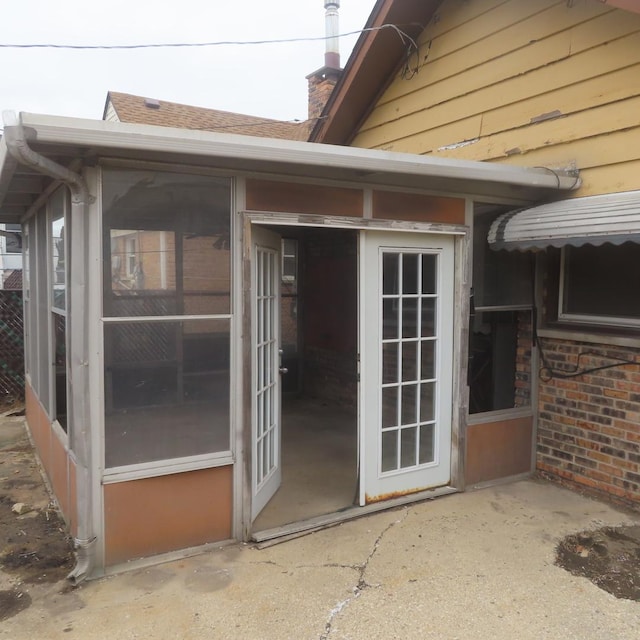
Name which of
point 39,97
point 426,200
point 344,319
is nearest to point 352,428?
point 344,319

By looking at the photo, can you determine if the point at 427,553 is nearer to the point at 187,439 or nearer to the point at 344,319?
the point at 187,439

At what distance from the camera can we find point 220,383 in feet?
11.4

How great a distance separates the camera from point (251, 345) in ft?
11.8

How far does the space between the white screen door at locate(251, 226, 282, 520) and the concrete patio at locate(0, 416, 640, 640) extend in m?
0.60

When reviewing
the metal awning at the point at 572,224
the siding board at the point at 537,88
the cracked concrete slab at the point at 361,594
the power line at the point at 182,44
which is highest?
the power line at the point at 182,44

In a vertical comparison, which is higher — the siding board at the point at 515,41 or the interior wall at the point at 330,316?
the siding board at the point at 515,41

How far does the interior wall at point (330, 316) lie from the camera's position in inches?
282

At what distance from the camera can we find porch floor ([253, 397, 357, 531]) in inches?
159

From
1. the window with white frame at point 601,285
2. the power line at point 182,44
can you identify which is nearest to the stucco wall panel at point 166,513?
the window with white frame at point 601,285

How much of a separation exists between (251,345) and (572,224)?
2.40m

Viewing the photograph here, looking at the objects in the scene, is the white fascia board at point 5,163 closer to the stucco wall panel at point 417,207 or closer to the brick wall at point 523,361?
the stucco wall panel at point 417,207

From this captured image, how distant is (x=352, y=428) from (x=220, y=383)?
320 cm

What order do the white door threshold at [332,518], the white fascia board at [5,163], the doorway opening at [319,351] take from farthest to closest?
the doorway opening at [319,351]
the white door threshold at [332,518]
the white fascia board at [5,163]

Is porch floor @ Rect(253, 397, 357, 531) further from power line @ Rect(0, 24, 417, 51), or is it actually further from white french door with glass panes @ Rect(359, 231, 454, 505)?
power line @ Rect(0, 24, 417, 51)
